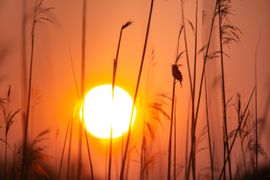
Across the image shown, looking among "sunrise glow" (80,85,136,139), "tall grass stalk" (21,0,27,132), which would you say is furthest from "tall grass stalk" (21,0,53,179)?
"sunrise glow" (80,85,136,139)

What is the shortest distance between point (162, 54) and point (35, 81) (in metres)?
0.59

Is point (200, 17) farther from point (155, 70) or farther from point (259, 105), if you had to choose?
point (259, 105)

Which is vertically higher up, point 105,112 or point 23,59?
point 23,59

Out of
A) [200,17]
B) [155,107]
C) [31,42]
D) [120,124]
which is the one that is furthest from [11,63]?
[200,17]

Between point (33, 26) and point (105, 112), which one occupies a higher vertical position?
point (33, 26)

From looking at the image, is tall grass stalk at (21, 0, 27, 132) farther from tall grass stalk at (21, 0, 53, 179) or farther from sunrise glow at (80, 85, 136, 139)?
sunrise glow at (80, 85, 136, 139)

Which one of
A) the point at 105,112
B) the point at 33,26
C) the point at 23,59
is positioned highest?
the point at 33,26

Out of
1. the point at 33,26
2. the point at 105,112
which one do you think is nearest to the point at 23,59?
the point at 33,26

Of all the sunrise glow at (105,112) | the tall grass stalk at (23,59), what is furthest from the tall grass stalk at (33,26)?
the sunrise glow at (105,112)

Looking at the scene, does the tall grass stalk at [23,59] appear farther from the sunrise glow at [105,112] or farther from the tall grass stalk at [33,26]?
the sunrise glow at [105,112]

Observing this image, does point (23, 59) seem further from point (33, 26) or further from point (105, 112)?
point (105, 112)

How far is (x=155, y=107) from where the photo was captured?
1.27 m

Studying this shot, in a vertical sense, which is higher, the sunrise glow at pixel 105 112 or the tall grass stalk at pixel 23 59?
the tall grass stalk at pixel 23 59

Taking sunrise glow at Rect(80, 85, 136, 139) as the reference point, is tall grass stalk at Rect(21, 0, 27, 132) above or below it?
above
